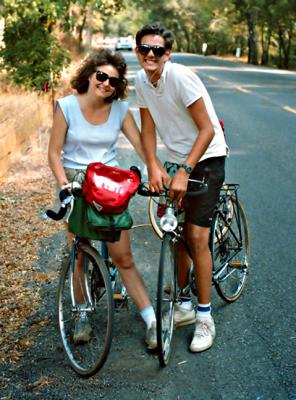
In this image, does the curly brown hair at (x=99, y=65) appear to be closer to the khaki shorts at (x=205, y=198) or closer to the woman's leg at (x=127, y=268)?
the khaki shorts at (x=205, y=198)

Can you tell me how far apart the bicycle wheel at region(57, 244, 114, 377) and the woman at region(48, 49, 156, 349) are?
7 cm

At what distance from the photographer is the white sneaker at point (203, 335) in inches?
145

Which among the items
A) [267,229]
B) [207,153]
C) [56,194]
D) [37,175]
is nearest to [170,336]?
[207,153]

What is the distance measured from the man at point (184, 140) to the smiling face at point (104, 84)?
0.57 ft

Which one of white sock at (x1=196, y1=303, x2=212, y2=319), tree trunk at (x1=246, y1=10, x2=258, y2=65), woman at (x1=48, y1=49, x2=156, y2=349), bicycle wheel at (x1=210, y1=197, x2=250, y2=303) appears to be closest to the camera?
woman at (x1=48, y1=49, x2=156, y2=349)

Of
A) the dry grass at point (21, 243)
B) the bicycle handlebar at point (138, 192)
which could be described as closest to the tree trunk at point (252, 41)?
the dry grass at point (21, 243)

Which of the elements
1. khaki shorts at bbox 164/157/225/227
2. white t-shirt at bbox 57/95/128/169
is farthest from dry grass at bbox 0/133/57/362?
khaki shorts at bbox 164/157/225/227

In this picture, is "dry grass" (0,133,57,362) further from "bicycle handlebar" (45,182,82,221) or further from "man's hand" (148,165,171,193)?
"man's hand" (148,165,171,193)

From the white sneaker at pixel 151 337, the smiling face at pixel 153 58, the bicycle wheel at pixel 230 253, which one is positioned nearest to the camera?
the smiling face at pixel 153 58

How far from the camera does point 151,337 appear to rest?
362cm

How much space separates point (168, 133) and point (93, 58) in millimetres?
638

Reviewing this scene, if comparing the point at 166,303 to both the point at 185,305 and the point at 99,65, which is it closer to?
the point at 185,305

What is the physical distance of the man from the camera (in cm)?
335

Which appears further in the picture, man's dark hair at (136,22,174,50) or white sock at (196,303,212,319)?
white sock at (196,303,212,319)
